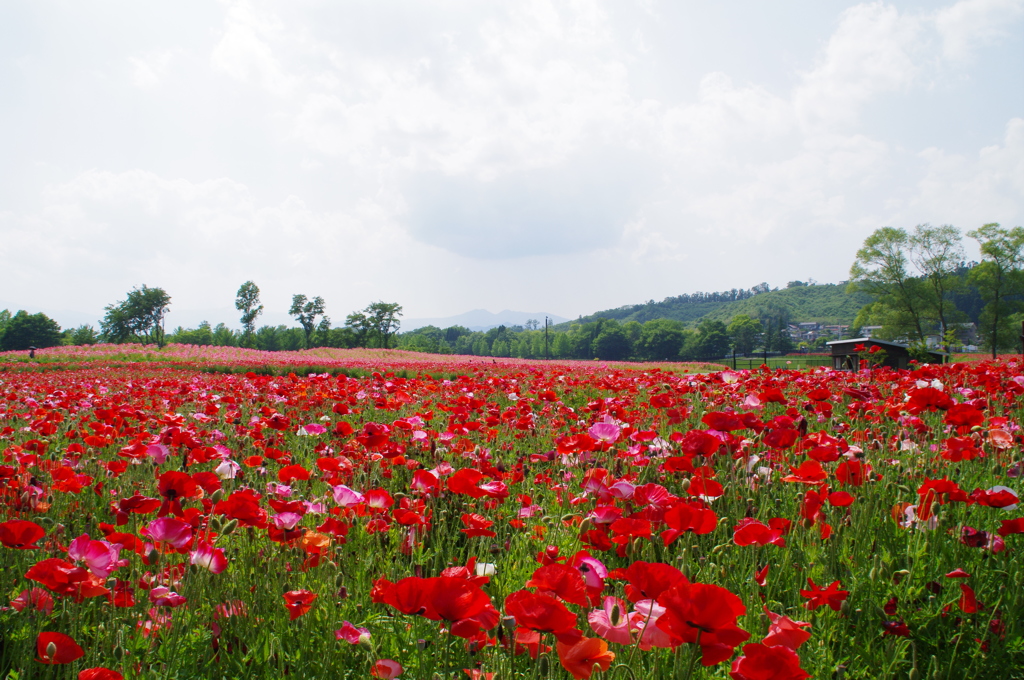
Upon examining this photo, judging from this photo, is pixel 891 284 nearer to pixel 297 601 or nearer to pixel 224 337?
pixel 297 601

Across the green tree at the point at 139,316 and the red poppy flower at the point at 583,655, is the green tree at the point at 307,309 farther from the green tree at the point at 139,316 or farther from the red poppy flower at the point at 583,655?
the red poppy flower at the point at 583,655

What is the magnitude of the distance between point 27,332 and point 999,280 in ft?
335

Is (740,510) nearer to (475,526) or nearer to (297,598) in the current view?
(475,526)

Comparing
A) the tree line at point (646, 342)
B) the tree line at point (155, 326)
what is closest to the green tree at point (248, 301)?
the tree line at point (155, 326)

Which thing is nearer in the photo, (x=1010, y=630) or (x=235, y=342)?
(x=1010, y=630)

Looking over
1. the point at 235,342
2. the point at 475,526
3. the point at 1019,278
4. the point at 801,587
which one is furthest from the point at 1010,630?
the point at 235,342

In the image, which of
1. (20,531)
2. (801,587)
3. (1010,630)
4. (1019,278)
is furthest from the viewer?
(1019,278)

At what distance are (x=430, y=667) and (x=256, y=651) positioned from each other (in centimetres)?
52

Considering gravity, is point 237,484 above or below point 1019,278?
below

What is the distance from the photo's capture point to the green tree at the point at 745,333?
11242 cm

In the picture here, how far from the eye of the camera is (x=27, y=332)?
2554 inches

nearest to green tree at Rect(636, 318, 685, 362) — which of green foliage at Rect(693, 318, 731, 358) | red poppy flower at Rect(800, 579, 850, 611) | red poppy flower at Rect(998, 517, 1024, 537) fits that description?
green foliage at Rect(693, 318, 731, 358)

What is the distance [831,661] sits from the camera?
1547 mm

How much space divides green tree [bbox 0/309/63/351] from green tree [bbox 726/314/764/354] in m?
112
